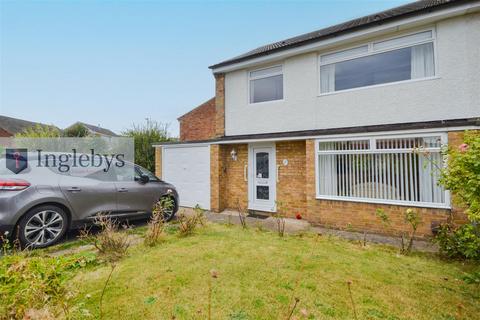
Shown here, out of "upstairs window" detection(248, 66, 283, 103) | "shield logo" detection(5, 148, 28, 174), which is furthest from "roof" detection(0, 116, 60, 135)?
"upstairs window" detection(248, 66, 283, 103)

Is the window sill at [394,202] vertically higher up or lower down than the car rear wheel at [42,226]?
higher up

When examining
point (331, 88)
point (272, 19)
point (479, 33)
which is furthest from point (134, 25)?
point (479, 33)

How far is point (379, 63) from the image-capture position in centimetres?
663

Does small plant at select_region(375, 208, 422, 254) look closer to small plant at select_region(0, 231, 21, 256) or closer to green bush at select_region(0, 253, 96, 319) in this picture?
green bush at select_region(0, 253, 96, 319)

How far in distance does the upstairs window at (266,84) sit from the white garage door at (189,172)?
274cm

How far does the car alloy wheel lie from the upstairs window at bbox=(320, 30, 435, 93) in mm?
7668

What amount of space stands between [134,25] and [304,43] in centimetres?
791

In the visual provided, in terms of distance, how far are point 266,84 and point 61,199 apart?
6.91 metres

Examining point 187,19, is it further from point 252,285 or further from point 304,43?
point 252,285

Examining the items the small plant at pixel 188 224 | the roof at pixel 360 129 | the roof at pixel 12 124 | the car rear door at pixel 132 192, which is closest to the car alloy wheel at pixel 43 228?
the car rear door at pixel 132 192

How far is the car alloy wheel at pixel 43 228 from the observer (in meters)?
4.58

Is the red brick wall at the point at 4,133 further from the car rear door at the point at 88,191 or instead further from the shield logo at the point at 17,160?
the car rear door at the point at 88,191

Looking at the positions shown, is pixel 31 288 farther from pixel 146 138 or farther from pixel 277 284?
pixel 146 138

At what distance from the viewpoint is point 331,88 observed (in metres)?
7.32
